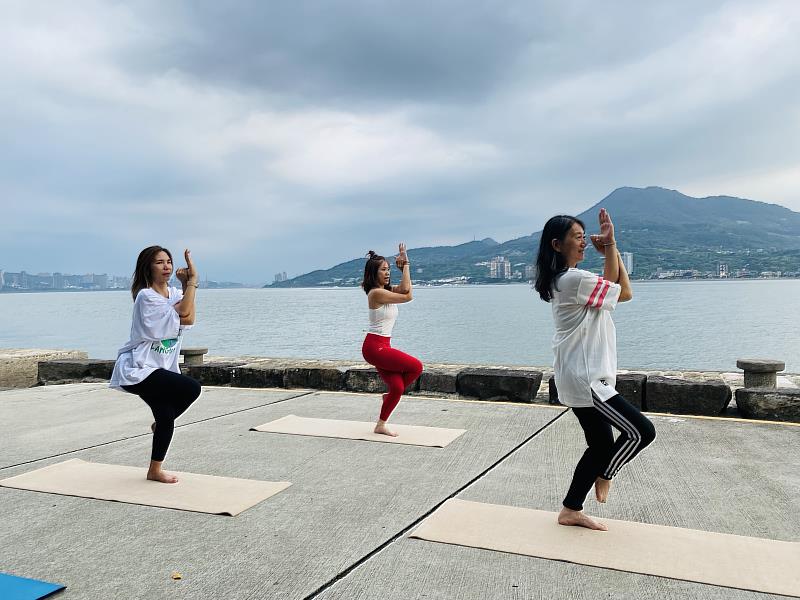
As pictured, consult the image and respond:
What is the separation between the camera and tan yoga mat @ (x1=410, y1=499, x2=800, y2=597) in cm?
320

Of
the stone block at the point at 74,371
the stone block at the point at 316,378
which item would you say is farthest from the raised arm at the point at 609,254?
the stone block at the point at 74,371

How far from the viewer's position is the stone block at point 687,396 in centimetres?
721

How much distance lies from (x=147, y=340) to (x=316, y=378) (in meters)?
5.12

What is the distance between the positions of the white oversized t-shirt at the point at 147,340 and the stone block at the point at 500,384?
475cm

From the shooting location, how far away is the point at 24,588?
3084mm

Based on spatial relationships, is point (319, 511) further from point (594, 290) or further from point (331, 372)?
point (331, 372)

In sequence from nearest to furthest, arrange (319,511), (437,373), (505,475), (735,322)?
(319,511)
(505,475)
(437,373)
(735,322)

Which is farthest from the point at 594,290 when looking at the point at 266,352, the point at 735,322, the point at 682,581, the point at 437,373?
the point at 735,322

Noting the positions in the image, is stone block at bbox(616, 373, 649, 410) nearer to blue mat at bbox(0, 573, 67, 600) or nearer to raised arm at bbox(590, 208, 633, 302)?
raised arm at bbox(590, 208, 633, 302)

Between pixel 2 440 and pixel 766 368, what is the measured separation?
8.10 m

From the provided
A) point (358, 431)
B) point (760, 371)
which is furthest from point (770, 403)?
point (358, 431)

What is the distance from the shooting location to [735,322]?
2191 inches

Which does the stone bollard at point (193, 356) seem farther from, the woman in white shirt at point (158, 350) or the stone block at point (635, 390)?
the stone block at point (635, 390)

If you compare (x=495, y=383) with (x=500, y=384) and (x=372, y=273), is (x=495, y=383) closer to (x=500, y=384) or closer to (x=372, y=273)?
(x=500, y=384)
